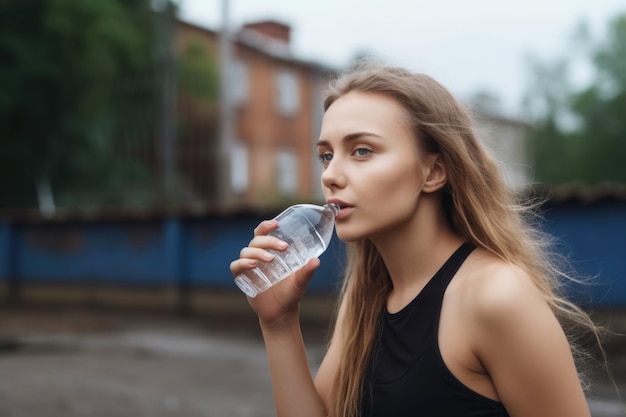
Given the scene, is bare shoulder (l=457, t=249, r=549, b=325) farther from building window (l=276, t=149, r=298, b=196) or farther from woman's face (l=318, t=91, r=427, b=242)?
building window (l=276, t=149, r=298, b=196)

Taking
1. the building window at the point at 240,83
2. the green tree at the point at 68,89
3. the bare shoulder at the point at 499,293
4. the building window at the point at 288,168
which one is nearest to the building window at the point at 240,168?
the building window at the point at 288,168

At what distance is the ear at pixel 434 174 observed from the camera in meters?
1.95

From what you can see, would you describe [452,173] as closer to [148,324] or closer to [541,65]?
[148,324]

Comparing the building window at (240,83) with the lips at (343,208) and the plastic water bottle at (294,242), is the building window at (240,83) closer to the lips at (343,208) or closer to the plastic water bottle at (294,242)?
the plastic water bottle at (294,242)

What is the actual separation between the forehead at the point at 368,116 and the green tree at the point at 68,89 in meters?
22.2

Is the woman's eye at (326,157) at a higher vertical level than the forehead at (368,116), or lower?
lower

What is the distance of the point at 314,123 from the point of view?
120 feet

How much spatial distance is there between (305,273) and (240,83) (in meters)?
32.4

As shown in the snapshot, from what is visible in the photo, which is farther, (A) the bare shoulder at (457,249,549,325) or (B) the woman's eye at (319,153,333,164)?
(B) the woman's eye at (319,153,333,164)

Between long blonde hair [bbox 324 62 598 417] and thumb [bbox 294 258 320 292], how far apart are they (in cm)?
19

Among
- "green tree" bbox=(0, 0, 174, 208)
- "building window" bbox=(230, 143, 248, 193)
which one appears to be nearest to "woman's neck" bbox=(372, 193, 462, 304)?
"green tree" bbox=(0, 0, 174, 208)

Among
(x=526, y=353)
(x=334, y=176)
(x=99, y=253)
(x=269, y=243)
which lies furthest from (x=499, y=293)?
(x=99, y=253)

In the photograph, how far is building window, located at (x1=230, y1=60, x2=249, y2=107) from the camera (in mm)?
33531

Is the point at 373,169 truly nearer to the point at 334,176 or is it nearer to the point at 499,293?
the point at 334,176
